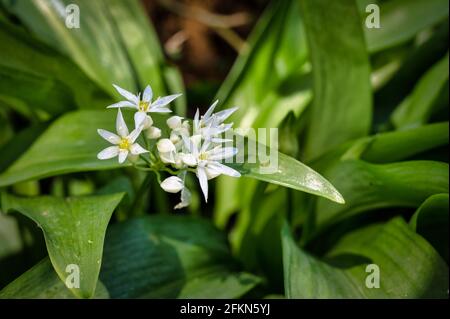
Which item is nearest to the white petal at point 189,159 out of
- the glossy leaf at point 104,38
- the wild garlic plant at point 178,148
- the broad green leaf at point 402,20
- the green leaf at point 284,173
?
the wild garlic plant at point 178,148

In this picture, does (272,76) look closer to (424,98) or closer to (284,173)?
(424,98)

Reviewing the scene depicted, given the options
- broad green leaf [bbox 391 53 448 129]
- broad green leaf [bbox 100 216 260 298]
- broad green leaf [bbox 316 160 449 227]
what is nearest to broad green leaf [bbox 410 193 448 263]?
broad green leaf [bbox 316 160 449 227]

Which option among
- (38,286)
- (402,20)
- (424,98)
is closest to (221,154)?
(38,286)

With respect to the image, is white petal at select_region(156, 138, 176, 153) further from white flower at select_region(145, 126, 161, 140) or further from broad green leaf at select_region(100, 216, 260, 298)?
broad green leaf at select_region(100, 216, 260, 298)

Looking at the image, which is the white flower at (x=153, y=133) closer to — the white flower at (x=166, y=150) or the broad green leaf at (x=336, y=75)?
the white flower at (x=166, y=150)

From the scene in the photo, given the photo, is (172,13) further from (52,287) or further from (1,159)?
(52,287)

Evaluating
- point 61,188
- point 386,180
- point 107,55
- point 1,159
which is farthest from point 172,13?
point 386,180
